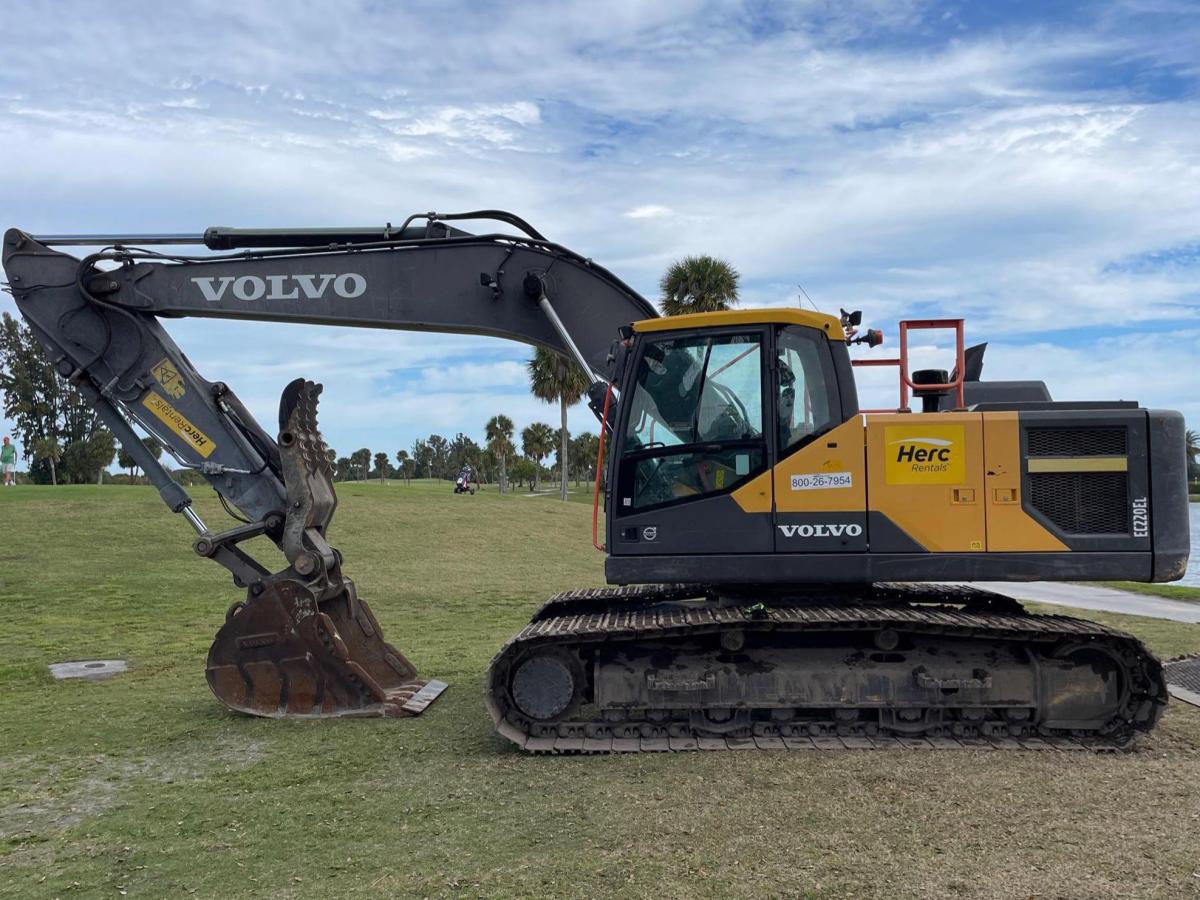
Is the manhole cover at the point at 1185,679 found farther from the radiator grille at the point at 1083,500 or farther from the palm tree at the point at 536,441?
the palm tree at the point at 536,441

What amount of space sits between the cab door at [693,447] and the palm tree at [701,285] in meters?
28.6

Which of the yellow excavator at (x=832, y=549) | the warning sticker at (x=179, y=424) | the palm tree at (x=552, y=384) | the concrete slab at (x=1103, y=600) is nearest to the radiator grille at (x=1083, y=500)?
the yellow excavator at (x=832, y=549)

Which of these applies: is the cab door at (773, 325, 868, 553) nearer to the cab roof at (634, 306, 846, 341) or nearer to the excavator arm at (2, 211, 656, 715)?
the cab roof at (634, 306, 846, 341)

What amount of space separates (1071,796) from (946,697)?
1289 millimetres

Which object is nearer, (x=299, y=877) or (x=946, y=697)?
(x=299, y=877)

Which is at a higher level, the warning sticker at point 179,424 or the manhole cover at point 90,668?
the warning sticker at point 179,424

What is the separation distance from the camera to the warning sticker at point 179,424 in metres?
8.66

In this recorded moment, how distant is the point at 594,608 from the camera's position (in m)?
8.18

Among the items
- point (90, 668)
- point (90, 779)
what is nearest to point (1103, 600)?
point (90, 668)

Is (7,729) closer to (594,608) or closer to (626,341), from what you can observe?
(594,608)

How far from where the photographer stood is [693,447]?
7152 mm

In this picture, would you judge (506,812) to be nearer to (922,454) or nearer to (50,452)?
(922,454)

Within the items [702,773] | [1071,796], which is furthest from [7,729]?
[1071,796]

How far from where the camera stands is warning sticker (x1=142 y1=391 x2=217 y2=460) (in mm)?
8664
